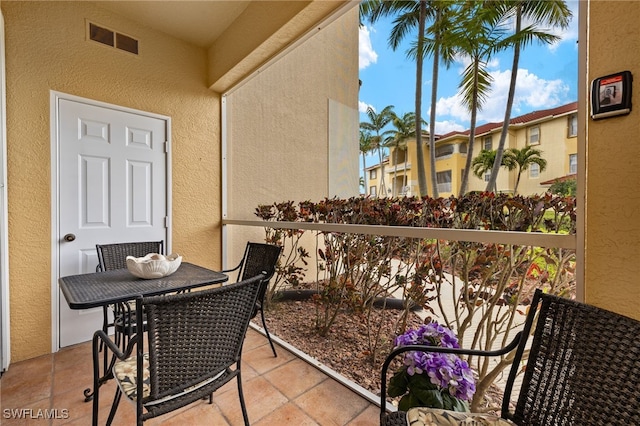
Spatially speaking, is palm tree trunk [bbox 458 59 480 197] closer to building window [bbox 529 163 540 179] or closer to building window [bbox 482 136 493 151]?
building window [bbox 482 136 493 151]

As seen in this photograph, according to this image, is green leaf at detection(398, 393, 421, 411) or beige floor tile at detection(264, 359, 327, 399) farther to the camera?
beige floor tile at detection(264, 359, 327, 399)

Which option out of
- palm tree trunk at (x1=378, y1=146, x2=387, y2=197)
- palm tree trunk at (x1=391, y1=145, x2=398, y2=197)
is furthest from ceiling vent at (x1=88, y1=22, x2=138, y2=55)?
palm tree trunk at (x1=391, y1=145, x2=398, y2=197)

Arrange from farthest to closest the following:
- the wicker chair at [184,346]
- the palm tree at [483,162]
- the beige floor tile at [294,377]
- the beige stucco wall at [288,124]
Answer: the beige stucco wall at [288,124], the beige floor tile at [294,377], the palm tree at [483,162], the wicker chair at [184,346]

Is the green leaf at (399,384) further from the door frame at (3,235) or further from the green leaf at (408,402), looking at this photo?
the door frame at (3,235)

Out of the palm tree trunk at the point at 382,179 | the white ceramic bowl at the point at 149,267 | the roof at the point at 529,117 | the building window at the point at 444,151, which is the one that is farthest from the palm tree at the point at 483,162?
the white ceramic bowl at the point at 149,267

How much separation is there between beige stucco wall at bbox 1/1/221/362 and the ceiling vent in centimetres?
5

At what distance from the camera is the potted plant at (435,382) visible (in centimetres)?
110

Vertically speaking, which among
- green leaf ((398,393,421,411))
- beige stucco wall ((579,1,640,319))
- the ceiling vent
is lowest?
green leaf ((398,393,421,411))

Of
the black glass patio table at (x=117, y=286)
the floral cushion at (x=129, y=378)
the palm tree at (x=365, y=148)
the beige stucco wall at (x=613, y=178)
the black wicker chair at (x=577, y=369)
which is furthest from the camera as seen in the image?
the palm tree at (x=365, y=148)

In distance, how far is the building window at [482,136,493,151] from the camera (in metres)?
1.65

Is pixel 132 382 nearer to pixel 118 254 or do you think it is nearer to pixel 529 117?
pixel 118 254

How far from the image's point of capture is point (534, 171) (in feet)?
4.78

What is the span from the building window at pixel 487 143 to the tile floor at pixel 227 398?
1.68 metres

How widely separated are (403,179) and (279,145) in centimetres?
205
